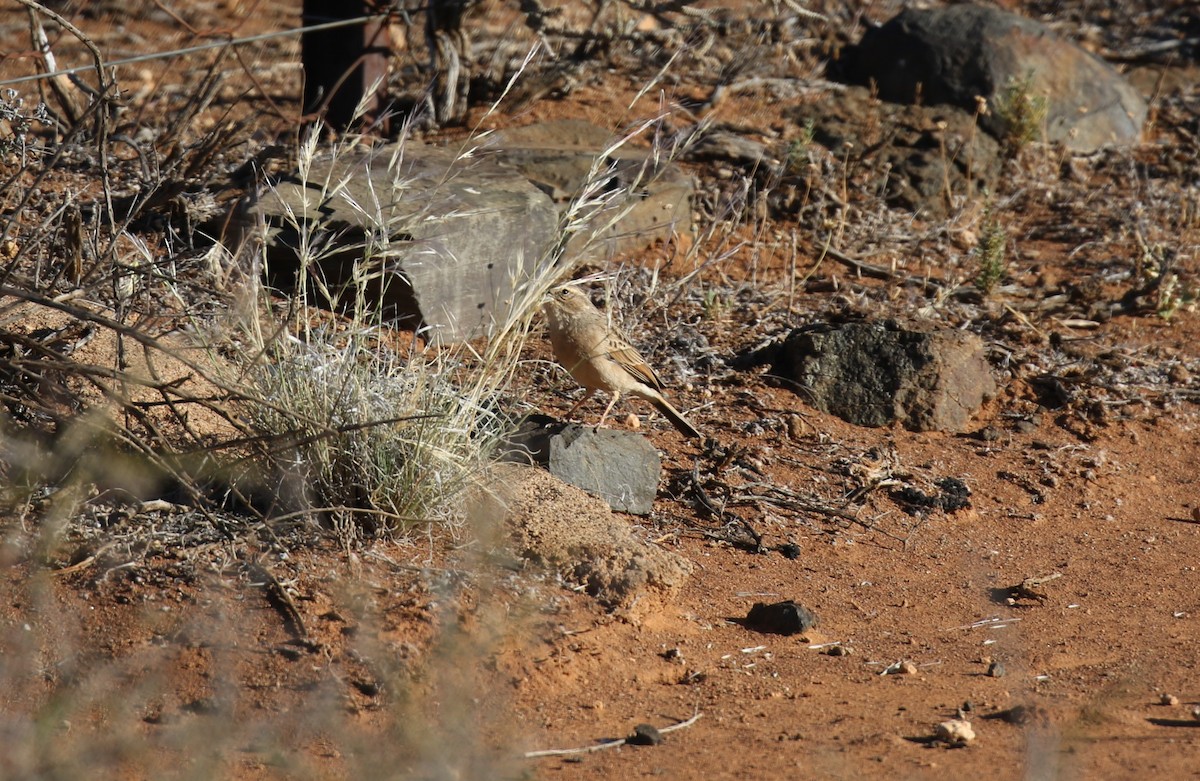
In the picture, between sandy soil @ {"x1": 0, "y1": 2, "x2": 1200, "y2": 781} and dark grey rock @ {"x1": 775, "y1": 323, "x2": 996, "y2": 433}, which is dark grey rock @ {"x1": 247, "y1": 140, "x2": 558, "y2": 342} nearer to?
sandy soil @ {"x1": 0, "y1": 2, "x2": 1200, "y2": 781}

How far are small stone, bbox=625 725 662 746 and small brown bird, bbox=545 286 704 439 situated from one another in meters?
2.05

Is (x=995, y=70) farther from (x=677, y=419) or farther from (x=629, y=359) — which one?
(x=629, y=359)

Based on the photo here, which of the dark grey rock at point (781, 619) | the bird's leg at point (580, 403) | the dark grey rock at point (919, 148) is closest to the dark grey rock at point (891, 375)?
the bird's leg at point (580, 403)

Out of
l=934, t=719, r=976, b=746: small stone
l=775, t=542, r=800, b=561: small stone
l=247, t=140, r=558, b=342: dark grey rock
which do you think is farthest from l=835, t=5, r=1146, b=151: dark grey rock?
l=934, t=719, r=976, b=746: small stone

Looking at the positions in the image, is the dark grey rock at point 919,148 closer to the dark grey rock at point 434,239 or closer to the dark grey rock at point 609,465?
the dark grey rock at point 434,239

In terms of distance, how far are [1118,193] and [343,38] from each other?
18.0 ft

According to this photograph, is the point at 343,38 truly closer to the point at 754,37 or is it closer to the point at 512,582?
the point at 754,37

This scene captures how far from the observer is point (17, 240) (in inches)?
260

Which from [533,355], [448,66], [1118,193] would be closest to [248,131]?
[448,66]

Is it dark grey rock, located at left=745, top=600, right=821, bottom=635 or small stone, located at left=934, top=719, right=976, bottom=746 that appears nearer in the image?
small stone, located at left=934, top=719, right=976, bottom=746

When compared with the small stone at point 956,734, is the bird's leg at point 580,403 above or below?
below

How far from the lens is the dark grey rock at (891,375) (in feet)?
21.4

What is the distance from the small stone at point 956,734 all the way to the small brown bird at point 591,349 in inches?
91.4

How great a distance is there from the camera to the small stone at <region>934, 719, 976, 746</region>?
12.3ft
